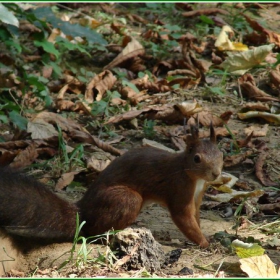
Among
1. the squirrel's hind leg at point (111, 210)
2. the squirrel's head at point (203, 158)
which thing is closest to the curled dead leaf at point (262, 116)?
the squirrel's head at point (203, 158)

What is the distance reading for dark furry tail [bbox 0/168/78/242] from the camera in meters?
4.40

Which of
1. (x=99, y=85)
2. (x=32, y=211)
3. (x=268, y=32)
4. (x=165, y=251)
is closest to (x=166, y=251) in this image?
(x=165, y=251)

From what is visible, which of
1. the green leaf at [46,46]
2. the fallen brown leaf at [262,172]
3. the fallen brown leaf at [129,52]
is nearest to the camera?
the fallen brown leaf at [262,172]

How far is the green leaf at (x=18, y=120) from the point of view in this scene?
615 centimetres

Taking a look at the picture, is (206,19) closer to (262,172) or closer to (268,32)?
(268,32)

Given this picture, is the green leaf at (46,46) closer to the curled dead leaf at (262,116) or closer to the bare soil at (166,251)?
the curled dead leaf at (262,116)

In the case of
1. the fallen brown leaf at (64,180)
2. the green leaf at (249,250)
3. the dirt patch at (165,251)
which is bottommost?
the fallen brown leaf at (64,180)

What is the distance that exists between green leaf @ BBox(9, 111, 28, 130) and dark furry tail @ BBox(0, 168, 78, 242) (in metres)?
1.61

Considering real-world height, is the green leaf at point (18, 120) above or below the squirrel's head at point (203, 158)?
below

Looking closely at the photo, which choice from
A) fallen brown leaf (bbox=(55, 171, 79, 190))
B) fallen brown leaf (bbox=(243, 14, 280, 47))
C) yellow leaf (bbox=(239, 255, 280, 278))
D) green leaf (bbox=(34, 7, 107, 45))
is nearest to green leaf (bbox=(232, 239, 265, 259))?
yellow leaf (bbox=(239, 255, 280, 278))

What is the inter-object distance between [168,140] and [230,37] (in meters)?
2.62

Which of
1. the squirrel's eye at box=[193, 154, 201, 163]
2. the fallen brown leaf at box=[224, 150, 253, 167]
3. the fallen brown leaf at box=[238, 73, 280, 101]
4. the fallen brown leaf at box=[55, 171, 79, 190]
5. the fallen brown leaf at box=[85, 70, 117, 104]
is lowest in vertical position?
the fallen brown leaf at box=[85, 70, 117, 104]

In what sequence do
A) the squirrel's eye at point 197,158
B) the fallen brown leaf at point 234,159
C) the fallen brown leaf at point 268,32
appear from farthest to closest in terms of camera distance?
the fallen brown leaf at point 268,32 → the fallen brown leaf at point 234,159 → the squirrel's eye at point 197,158

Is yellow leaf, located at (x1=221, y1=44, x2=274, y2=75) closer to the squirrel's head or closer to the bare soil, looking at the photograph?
the bare soil
